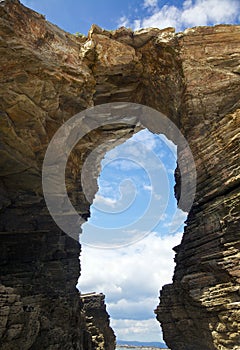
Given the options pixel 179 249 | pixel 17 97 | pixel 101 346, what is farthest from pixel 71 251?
pixel 17 97

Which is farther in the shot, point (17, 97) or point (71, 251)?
point (71, 251)

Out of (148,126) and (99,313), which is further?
(99,313)

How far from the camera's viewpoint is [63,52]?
2050cm

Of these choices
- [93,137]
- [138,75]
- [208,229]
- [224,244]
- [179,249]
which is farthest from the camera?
[93,137]

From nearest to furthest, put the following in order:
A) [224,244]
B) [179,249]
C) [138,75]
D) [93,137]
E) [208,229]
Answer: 1. [224,244]
2. [208,229]
3. [179,249]
4. [138,75]
5. [93,137]

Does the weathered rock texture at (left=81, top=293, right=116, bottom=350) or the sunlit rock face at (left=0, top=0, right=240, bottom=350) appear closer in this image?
the sunlit rock face at (left=0, top=0, right=240, bottom=350)

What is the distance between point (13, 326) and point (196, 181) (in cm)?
1257

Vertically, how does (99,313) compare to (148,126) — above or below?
below

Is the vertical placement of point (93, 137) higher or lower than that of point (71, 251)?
higher

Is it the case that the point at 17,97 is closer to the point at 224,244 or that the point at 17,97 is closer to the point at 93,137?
the point at 93,137

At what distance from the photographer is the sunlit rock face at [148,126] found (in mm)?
15898

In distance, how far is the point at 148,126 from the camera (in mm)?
28047

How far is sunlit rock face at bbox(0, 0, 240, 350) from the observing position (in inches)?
626

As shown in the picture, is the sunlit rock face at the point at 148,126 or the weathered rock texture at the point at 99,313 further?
the weathered rock texture at the point at 99,313
